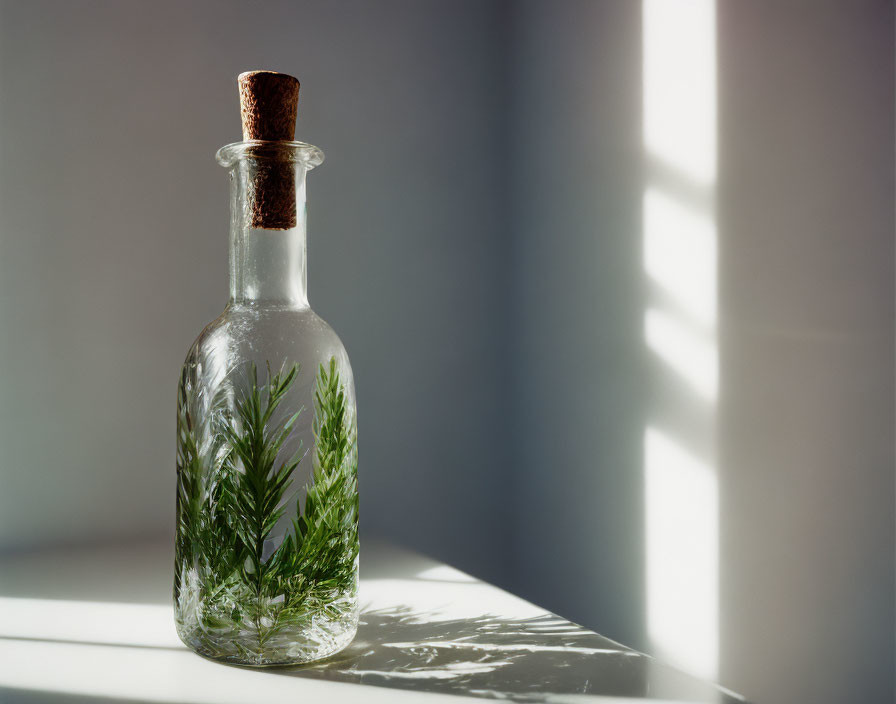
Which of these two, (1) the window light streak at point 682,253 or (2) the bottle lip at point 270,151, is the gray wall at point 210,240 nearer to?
(1) the window light streak at point 682,253

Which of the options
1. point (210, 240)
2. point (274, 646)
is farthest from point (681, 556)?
point (210, 240)

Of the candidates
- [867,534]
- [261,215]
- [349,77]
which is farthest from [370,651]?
[349,77]

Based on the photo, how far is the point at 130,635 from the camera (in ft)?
2.38

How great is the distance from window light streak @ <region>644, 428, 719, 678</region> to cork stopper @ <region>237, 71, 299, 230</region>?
0.56 meters

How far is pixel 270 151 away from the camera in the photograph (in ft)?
2.12

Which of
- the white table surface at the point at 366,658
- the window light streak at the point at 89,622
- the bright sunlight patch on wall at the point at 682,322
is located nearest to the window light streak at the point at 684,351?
the bright sunlight patch on wall at the point at 682,322

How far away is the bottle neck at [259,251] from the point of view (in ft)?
2.16

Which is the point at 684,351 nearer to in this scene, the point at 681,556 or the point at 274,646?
the point at 681,556

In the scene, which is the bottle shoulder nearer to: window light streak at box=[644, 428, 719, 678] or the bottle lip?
the bottle lip

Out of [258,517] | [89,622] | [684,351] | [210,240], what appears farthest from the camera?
[210,240]

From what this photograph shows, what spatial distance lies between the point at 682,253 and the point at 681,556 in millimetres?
373

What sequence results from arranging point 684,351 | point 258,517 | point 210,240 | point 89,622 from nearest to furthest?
point 258,517 < point 89,622 < point 684,351 < point 210,240

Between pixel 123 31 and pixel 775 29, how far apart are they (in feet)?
2.95

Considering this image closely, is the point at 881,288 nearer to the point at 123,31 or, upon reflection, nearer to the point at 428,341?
the point at 428,341
